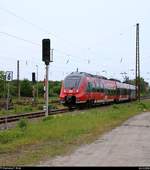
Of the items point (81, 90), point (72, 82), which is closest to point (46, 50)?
point (81, 90)

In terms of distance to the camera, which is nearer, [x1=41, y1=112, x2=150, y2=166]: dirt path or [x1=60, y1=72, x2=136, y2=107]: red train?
[x1=41, y1=112, x2=150, y2=166]: dirt path

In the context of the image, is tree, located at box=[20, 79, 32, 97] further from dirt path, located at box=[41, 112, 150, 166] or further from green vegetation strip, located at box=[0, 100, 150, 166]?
dirt path, located at box=[41, 112, 150, 166]

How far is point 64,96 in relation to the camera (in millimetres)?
45375

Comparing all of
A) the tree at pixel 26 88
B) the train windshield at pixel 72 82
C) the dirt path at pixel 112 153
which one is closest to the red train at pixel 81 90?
the train windshield at pixel 72 82

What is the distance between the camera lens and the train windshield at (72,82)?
1784 inches

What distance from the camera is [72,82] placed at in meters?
45.7

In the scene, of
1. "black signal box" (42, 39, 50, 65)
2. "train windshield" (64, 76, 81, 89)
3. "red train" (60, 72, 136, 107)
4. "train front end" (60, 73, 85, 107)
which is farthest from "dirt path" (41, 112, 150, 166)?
"train windshield" (64, 76, 81, 89)

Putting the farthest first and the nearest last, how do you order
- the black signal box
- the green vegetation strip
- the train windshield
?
the train windshield, the black signal box, the green vegetation strip

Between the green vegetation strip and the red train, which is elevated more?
the red train

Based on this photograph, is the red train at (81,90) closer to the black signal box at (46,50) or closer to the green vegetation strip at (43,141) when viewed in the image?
the black signal box at (46,50)

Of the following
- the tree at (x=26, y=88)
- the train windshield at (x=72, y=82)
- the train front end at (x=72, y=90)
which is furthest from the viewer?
the tree at (x=26, y=88)

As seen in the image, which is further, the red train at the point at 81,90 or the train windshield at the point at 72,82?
the train windshield at the point at 72,82

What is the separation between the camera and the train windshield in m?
45.3

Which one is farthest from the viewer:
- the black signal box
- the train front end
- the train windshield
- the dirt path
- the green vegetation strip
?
the train windshield
